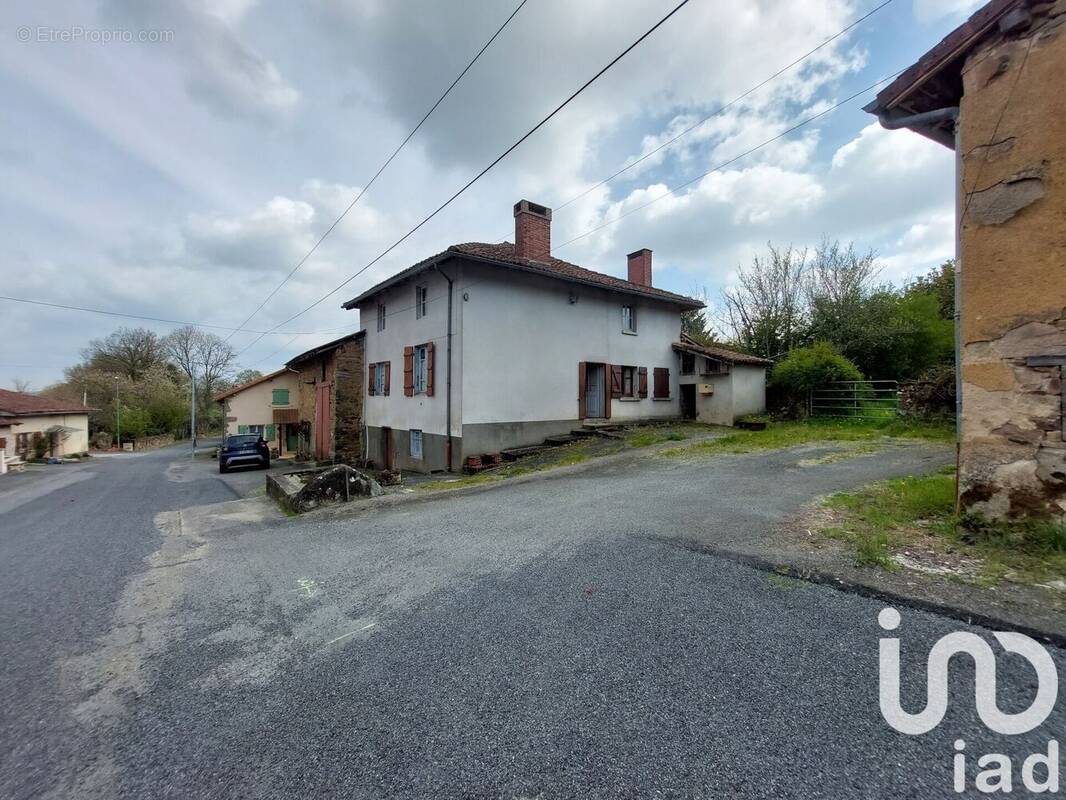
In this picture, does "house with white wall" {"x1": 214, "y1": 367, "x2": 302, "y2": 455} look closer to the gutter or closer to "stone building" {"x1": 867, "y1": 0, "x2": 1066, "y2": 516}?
the gutter

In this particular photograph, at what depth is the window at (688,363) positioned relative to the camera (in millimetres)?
17125

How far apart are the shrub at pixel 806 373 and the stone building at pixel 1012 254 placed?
1255 centimetres

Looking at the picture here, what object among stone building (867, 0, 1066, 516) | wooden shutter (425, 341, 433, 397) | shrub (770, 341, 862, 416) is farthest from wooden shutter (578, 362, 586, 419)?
stone building (867, 0, 1066, 516)

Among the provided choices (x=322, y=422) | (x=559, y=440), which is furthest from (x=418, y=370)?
(x=322, y=422)

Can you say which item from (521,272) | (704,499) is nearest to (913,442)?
(704,499)

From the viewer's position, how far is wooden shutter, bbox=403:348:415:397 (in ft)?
46.3

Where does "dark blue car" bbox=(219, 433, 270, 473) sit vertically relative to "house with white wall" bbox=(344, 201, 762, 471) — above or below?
below

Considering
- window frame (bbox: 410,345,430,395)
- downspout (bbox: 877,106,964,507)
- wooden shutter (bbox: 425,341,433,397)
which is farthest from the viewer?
window frame (bbox: 410,345,430,395)

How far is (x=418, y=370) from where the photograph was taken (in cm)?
1409

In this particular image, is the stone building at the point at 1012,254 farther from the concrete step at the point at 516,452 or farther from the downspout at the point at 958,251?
the concrete step at the point at 516,452

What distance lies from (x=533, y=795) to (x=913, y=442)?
12.5m

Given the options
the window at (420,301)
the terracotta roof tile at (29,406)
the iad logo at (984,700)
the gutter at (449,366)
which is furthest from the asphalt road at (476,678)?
the terracotta roof tile at (29,406)

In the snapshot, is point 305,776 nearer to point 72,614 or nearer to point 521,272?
point 72,614

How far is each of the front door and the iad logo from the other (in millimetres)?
12303
